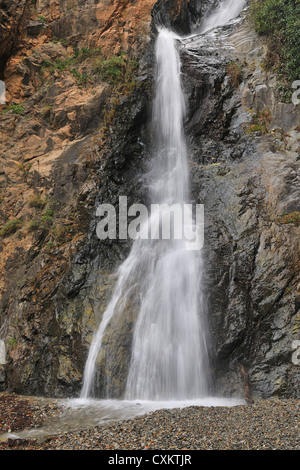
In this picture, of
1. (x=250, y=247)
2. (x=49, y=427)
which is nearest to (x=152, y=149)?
(x=250, y=247)

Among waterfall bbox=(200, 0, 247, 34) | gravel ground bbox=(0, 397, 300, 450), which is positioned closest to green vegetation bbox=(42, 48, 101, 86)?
waterfall bbox=(200, 0, 247, 34)

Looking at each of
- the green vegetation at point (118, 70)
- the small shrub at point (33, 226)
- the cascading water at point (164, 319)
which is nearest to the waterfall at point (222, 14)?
the green vegetation at point (118, 70)

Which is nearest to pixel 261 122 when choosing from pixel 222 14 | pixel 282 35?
pixel 282 35

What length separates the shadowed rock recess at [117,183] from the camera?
8734 mm

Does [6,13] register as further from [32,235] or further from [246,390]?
[246,390]

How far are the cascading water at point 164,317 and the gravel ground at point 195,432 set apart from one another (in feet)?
4.86

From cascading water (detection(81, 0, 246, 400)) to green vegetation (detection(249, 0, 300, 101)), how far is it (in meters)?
5.28

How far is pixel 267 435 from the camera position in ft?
18.2

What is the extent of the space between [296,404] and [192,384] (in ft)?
7.34

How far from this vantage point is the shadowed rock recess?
8.73 metres

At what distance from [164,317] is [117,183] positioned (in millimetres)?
5360

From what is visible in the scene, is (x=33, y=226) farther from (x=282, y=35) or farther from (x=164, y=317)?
(x=282, y=35)

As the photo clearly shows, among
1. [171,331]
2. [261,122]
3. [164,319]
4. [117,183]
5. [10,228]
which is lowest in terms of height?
[171,331]

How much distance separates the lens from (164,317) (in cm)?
913
